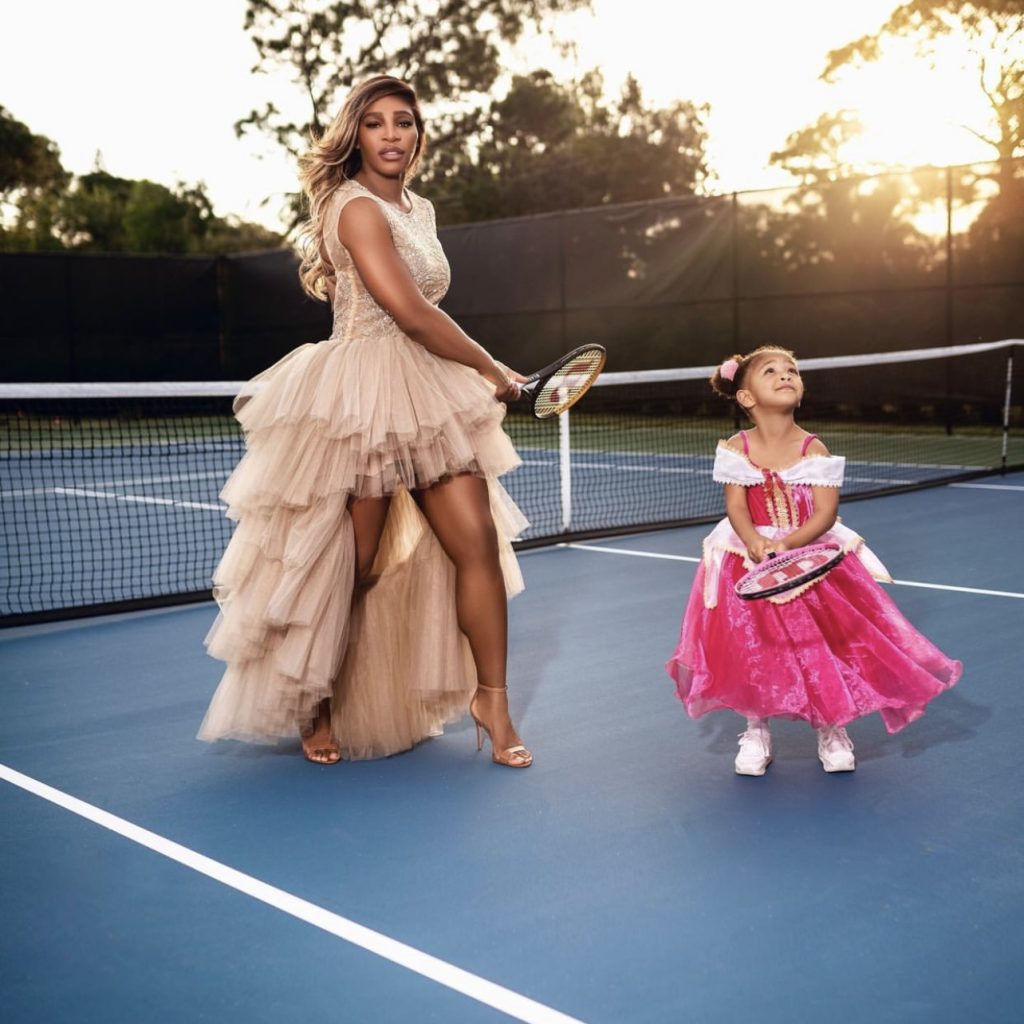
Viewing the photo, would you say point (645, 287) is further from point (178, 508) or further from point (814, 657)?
point (814, 657)

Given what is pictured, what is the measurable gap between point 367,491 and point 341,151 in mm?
830

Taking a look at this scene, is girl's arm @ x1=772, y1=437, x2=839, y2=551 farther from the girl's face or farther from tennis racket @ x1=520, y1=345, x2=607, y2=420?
tennis racket @ x1=520, y1=345, x2=607, y2=420

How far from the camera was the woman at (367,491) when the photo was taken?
3316mm

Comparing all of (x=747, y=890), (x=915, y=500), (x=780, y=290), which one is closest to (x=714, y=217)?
(x=780, y=290)

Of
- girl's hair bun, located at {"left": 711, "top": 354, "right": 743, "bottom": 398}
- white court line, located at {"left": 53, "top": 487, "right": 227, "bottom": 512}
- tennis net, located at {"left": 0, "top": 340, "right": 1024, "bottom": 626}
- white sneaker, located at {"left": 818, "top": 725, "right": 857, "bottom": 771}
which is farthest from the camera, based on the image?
white court line, located at {"left": 53, "top": 487, "right": 227, "bottom": 512}

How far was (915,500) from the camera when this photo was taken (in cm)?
860

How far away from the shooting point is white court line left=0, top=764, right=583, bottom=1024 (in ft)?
7.25

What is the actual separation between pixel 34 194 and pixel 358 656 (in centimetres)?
3163

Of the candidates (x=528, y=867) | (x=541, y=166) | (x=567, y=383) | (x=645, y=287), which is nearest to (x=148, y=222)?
(x=541, y=166)

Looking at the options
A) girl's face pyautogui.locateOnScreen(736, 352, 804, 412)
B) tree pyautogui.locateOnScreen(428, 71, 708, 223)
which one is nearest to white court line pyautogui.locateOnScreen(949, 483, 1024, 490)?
girl's face pyautogui.locateOnScreen(736, 352, 804, 412)

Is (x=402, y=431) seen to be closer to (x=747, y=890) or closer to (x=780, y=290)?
(x=747, y=890)

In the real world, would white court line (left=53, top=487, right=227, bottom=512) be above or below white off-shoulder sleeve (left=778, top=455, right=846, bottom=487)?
below

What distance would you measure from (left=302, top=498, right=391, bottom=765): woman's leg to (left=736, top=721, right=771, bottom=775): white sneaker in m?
1.04

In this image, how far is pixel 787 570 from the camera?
3.28 meters
